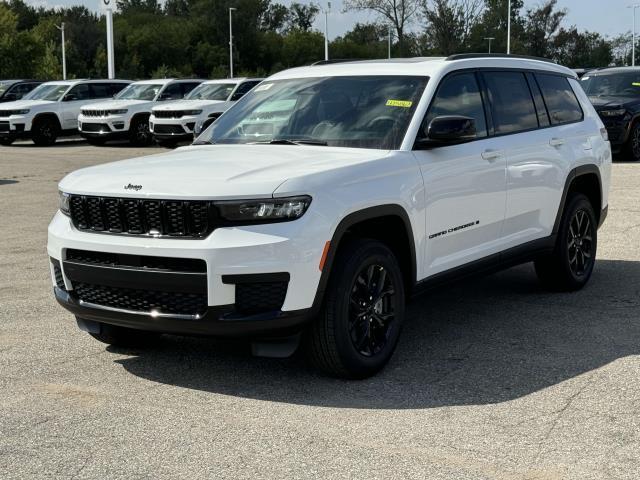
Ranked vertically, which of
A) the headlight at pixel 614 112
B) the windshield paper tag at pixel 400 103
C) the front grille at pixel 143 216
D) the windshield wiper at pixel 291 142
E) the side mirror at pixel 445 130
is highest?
the windshield paper tag at pixel 400 103

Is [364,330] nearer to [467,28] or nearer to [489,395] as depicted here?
[489,395]

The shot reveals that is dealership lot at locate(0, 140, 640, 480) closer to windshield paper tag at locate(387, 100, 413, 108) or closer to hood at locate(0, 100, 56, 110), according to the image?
windshield paper tag at locate(387, 100, 413, 108)

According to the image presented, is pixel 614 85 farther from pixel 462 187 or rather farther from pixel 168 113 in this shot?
pixel 462 187

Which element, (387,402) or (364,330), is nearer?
(387,402)

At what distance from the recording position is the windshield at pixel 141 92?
86.8ft

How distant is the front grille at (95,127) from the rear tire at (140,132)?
2.19 feet

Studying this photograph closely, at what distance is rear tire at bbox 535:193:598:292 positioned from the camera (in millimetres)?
7359

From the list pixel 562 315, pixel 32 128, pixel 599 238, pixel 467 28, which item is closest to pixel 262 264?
pixel 562 315

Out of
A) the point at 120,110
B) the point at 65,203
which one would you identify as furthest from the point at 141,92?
the point at 65,203

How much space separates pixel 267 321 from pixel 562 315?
9.20ft

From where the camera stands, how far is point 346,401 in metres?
4.97

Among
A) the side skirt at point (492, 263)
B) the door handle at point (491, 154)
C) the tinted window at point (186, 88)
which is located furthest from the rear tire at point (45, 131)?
the door handle at point (491, 154)

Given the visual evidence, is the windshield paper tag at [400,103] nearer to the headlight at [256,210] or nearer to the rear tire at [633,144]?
the headlight at [256,210]

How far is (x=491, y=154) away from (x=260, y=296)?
7.21 feet
